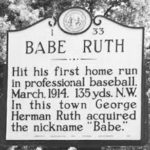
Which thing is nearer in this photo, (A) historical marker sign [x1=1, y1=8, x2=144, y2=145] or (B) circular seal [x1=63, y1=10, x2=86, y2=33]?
(A) historical marker sign [x1=1, y1=8, x2=144, y2=145]

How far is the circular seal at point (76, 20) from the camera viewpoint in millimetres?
7770

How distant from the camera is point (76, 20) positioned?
25.5 ft

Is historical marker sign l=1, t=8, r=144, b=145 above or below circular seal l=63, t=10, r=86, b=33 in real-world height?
below

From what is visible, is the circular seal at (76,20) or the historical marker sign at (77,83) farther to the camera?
the circular seal at (76,20)

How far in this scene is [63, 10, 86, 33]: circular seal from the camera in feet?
25.5

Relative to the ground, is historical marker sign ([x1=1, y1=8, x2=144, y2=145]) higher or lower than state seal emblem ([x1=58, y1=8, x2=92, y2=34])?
lower

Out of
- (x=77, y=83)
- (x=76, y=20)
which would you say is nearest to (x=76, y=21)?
(x=76, y=20)

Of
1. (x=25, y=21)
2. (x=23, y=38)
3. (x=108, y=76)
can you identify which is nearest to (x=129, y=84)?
(x=108, y=76)

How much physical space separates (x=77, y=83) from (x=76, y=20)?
0.81 metres

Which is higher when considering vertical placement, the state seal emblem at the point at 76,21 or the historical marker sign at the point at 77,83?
the state seal emblem at the point at 76,21

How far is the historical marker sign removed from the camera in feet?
25.0

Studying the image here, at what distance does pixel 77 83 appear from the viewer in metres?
7.71

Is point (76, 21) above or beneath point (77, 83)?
above

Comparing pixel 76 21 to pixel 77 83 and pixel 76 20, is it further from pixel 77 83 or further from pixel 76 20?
pixel 77 83
